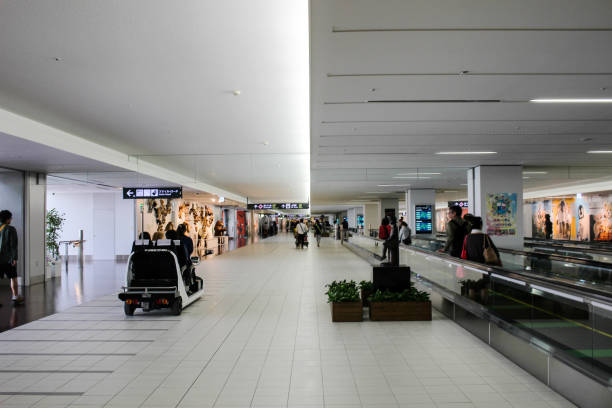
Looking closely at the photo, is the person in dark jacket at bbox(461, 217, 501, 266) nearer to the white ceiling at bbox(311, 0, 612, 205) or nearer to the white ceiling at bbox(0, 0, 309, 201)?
the white ceiling at bbox(311, 0, 612, 205)

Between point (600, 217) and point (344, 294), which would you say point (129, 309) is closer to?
point (344, 294)

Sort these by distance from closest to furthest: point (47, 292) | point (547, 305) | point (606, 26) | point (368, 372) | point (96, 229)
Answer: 1. point (606, 26)
2. point (547, 305)
3. point (368, 372)
4. point (47, 292)
5. point (96, 229)

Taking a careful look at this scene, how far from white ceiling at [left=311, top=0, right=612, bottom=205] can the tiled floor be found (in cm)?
322

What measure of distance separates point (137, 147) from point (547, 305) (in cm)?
931

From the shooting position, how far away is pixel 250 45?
4.38 m

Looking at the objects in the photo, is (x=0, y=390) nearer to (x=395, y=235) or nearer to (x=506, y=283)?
(x=506, y=283)

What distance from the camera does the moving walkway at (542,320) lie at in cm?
311

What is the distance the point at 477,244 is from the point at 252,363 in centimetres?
387

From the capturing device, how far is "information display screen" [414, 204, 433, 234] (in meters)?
19.3

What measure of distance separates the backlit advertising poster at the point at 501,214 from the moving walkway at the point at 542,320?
5.33 metres

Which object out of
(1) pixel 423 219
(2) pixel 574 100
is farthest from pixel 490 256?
(1) pixel 423 219

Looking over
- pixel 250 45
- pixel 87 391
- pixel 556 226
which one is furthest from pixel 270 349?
pixel 556 226

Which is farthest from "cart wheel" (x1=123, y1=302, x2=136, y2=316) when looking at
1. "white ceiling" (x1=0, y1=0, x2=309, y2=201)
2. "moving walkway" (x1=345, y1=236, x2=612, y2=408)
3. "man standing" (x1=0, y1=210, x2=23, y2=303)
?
"moving walkway" (x1=345, y1=236, x2=612, y2=408)

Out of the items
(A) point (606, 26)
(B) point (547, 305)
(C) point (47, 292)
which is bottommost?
(C) point (47, 292)
